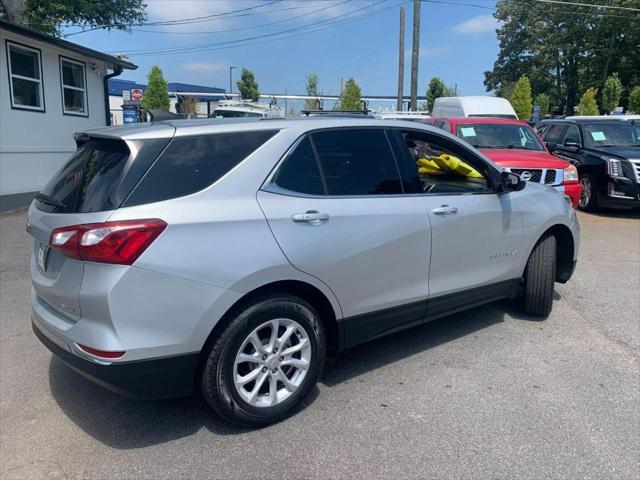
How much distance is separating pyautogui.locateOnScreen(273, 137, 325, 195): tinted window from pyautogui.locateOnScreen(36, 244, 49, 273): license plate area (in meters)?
1.36

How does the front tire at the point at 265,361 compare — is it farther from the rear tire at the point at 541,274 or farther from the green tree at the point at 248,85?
the green tree at the point at 248,85

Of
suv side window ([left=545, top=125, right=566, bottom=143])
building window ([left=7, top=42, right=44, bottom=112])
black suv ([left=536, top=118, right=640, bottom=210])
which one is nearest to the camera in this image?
black suv ([left=536, top=118, right=640, bottom=210])

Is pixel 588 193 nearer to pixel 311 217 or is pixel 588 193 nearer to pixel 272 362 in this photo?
pixel 311 217

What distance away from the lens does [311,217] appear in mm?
3184

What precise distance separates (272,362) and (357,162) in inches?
55.5

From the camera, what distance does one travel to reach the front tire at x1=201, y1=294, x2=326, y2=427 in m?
2.94

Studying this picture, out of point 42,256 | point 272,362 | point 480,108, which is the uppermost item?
point 480,108

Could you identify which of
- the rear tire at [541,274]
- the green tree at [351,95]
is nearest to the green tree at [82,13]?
the green tree at [351,95]

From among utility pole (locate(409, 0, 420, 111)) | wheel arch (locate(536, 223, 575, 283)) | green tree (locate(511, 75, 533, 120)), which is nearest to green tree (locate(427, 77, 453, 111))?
green tree (locate(511, 75, 533, 120))

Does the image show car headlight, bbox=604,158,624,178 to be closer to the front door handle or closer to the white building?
the front door handle

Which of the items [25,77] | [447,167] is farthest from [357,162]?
[25,77]

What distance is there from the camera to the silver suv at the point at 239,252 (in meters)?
2.71

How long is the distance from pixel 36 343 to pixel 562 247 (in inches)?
185

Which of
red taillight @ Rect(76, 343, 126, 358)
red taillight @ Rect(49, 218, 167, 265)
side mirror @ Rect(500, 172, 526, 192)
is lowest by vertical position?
red taillight @ Rect(76, 343, 126, 358)
